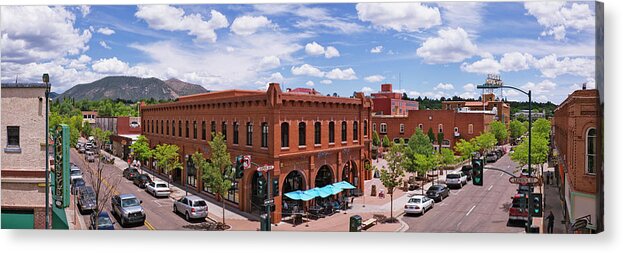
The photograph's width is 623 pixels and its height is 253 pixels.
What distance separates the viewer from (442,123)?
1722 centimetres

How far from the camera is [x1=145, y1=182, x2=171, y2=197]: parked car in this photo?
17234mm

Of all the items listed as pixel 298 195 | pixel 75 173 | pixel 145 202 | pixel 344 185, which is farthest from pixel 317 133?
pixel 75 173

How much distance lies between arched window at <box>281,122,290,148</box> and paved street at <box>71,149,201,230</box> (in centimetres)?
409

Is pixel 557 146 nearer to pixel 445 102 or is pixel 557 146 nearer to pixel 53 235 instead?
pixel 445 102

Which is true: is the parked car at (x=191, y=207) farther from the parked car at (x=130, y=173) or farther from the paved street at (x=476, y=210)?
the paved street at (x=476, y=210)

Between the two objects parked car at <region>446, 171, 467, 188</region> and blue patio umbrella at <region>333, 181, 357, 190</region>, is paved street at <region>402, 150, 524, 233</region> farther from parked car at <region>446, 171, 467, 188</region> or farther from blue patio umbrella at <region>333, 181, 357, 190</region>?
blue patio umbrella at <region>333, 181, 357, 190</region>

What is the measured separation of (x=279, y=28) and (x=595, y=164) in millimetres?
10337

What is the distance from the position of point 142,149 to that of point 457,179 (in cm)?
1170

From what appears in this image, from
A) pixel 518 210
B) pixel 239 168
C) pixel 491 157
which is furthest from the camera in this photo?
pixel 491 157

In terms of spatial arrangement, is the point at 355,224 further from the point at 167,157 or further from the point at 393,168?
the point at 167,157

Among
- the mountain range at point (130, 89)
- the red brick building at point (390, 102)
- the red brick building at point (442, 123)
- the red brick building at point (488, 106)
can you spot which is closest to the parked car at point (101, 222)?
the mountain range at point (130, 89)

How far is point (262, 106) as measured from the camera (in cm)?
1639

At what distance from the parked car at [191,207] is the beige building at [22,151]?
4.36 m

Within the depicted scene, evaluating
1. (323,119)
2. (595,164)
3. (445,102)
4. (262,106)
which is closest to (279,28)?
(262,106)
